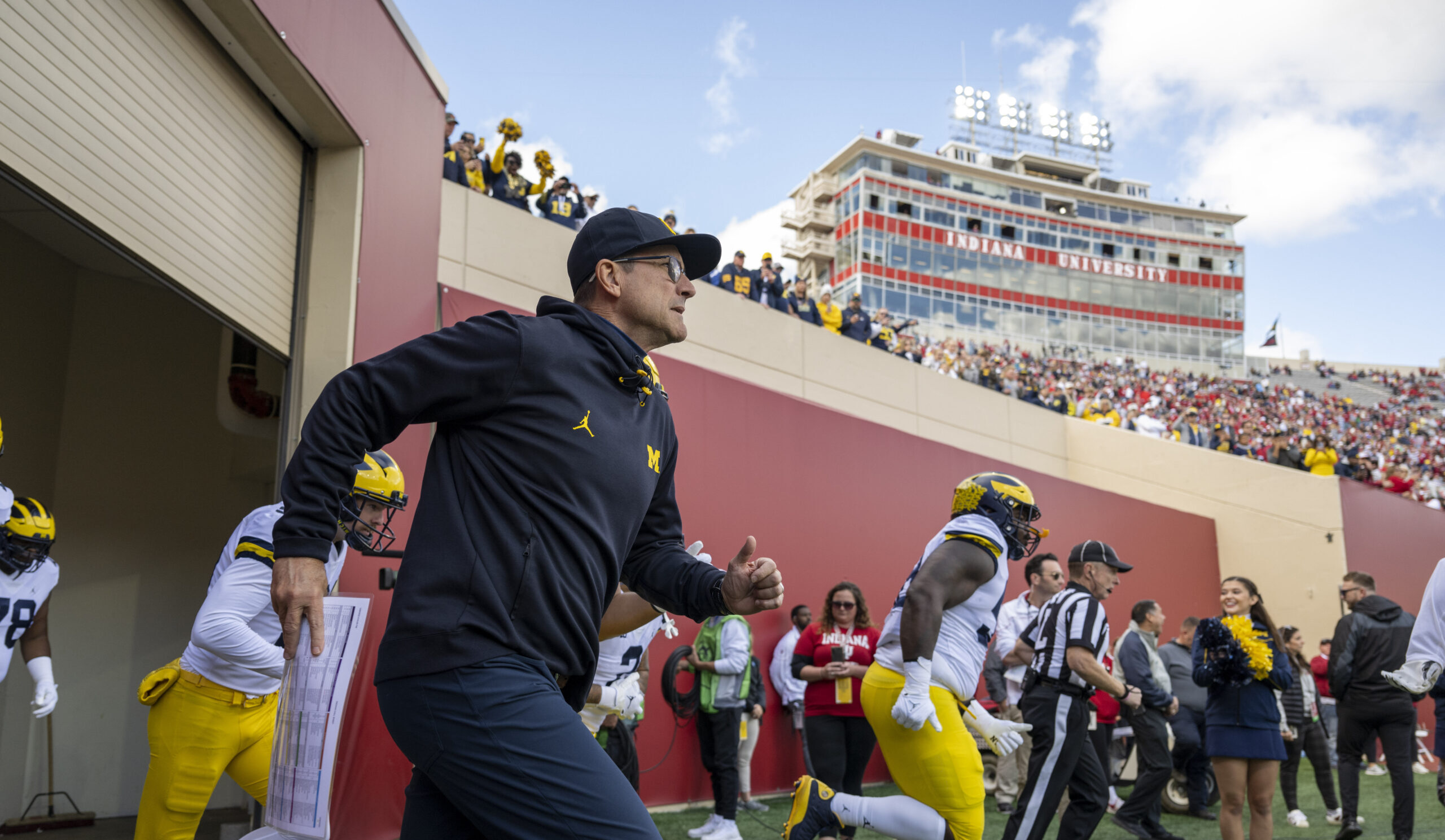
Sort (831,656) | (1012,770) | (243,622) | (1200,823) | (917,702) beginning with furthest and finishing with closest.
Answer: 1. (1012,770)
2. (1200,823)
3. (831,656)
4. (917,702)
5. (243,622)

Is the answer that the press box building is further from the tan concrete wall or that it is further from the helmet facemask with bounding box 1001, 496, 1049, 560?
the helmet facemask with bounding box 1001, 496, 1049, 560

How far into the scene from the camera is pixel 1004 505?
18.2ft

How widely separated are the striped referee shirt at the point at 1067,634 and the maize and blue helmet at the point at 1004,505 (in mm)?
796

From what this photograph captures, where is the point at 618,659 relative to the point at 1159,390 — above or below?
below

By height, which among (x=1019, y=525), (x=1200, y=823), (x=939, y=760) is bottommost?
(x=1200, y=823)

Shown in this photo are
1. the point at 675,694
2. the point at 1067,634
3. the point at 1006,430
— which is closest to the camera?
the point at 1067,634

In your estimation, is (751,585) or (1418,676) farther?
(1418,676)

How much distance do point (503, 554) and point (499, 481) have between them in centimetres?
17

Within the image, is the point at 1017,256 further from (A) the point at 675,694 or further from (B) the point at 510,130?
(A) the point at 675,694

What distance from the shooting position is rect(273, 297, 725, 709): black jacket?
2186mm

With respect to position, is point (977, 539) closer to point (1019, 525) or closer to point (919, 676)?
point (1019, 525)

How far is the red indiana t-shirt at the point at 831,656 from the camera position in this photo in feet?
25.5

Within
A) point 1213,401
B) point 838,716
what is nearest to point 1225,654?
point 838,716

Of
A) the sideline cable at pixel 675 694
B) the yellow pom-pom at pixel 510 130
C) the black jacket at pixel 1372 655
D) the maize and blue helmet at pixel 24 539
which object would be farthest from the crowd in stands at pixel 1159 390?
the black jacket at pixel 1372 655
